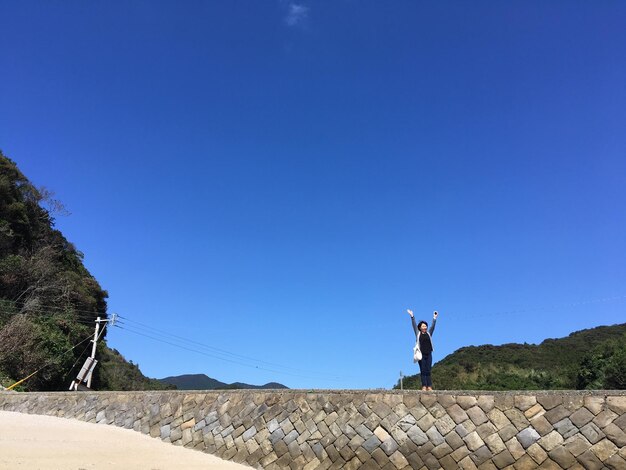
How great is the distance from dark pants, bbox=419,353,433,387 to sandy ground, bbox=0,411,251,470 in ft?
11.5

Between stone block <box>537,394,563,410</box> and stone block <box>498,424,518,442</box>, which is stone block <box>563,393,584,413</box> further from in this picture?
stone block <box>498,424,518,442</box>

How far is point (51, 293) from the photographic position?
27.9m

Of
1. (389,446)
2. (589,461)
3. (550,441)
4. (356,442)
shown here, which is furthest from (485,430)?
(356,442)

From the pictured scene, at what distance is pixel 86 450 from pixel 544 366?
142 ft

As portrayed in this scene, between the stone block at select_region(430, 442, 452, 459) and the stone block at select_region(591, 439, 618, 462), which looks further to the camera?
the stone block at select_region(430, 442, 452, 459)

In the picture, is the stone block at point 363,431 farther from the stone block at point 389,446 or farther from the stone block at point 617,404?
the stone block at point 617,404

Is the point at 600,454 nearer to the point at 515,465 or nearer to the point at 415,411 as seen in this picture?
the point at 515,465

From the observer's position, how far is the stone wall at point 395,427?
222 inches

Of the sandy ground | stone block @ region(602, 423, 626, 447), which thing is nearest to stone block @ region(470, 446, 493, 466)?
stone block @ region(602, 423, 626, 447)

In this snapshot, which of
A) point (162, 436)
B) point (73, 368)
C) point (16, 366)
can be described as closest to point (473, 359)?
point (73, 368)

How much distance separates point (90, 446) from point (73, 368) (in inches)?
822

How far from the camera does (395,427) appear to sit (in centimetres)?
701

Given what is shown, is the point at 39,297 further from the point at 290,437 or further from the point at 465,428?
the point at 465,428

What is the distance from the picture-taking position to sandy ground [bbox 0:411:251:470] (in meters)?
6.53
